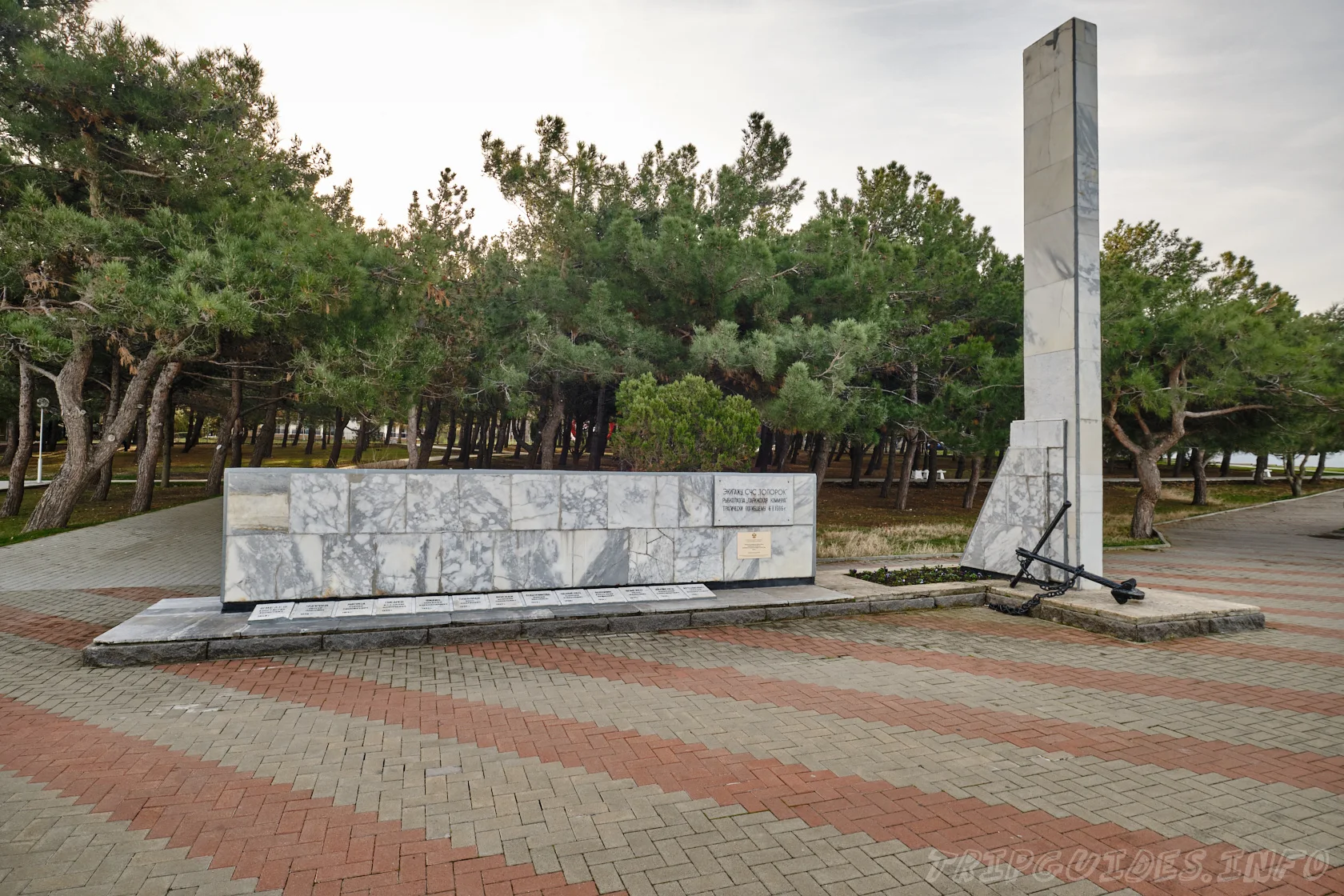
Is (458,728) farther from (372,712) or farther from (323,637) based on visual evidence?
(323,637)

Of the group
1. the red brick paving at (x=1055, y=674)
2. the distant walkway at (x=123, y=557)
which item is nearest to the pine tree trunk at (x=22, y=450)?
the distant walkway at (x=123, y=557)

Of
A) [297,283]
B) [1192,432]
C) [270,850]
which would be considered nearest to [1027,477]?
[270,850]

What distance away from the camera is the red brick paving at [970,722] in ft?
13.9

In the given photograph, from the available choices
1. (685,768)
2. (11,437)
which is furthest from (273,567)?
(11,437)

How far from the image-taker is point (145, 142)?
14555 millimetres

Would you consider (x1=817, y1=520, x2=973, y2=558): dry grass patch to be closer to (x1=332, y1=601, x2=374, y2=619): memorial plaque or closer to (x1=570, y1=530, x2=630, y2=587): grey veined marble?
(x1=570, y1=530, x2=630, y2=587): grey veined marble

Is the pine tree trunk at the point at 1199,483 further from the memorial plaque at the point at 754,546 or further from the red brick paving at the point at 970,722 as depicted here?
the red brick paving at the point at 970,722

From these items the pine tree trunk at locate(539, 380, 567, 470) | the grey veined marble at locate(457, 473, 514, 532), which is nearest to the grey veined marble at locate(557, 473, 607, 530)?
the grey veined marble at locate(457, 473, 514, 532)

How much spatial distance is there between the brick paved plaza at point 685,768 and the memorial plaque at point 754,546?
1882 millimetres

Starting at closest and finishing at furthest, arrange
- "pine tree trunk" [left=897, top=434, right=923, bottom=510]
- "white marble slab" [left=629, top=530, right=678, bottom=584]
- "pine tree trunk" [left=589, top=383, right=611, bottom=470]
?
"white marble slab" [left=629, top=530, right=678, bottom=584]
"pine tree trunk" [left=897, top=434, right=923, bottom=510]
"pine tree trunk" [left=589, top=383, right=611, bottom=470]

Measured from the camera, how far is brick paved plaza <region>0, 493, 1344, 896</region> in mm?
3115

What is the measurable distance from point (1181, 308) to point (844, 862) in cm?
1748

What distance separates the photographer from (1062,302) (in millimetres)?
8930

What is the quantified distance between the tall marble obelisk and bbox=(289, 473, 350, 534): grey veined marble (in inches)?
329
